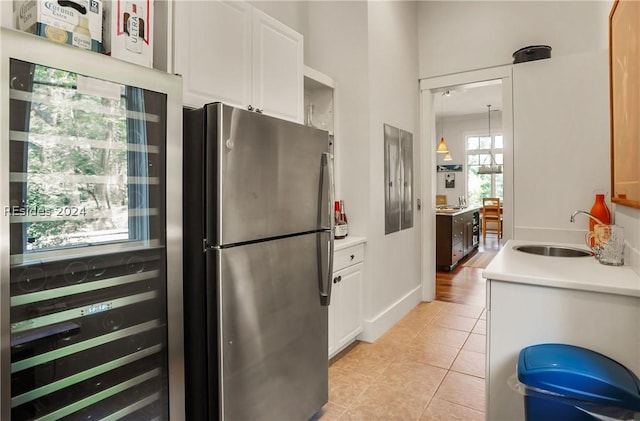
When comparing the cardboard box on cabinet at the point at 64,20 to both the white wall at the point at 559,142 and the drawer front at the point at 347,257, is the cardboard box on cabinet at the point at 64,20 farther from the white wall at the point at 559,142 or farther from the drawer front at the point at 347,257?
the white wall at the point at 559,142

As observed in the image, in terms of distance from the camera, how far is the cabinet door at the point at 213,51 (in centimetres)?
164

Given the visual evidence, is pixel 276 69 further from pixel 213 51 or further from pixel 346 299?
pixel 346 299

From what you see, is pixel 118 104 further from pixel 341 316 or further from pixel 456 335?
pixel 456 335

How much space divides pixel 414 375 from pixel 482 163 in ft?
26.3

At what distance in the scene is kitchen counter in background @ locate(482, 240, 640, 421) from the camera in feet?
4.53

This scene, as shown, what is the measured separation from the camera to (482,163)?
9289 millimetres

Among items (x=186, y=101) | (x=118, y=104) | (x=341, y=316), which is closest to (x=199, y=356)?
(x=118, y=104)

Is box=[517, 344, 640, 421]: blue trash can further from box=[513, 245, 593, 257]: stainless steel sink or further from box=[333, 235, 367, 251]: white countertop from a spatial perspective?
box=[333, 235, 367, 251]: white countertop

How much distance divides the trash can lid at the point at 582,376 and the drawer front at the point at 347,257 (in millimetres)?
1320

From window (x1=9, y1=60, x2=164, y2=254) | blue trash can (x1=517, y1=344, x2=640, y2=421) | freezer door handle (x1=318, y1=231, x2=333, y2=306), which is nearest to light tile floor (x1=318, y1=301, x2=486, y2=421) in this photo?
freezer door handle (x1=318, y1=231, x2=333, y2=306)

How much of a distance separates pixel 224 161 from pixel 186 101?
1.51ft

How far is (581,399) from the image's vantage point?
4.01ft

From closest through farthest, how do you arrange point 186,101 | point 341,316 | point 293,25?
point 186,101 → point 341,316 → point 293,25

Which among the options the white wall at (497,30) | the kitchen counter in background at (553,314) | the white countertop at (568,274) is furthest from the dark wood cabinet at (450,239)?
the kitchen counter in background at (553,314)
